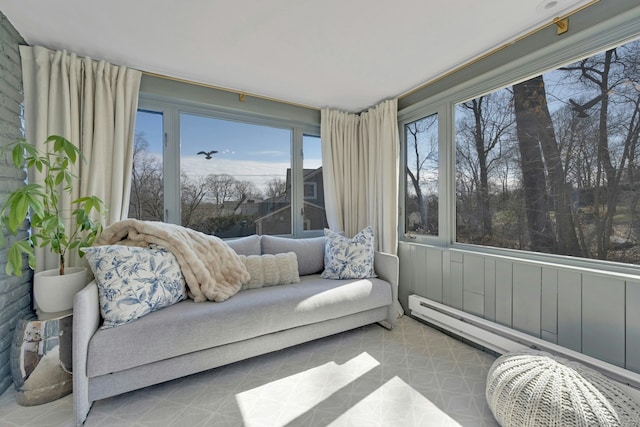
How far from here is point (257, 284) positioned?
231 centimetres

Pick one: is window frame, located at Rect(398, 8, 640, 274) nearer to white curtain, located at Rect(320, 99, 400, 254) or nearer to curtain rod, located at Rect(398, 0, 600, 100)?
curtain rod, located at Rect(398, 0, 600, 100)

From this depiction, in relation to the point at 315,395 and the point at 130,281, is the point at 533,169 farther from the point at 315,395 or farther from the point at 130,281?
the point at 130,281

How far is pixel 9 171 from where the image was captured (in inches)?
69.5

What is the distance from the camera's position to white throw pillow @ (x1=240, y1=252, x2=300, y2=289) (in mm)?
2328

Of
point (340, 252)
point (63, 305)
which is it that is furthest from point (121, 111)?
point (340, 252)

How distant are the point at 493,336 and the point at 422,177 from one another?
1.58m

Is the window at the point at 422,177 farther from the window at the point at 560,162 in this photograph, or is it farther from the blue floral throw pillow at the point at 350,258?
the blue floral throw pillow at the point at 350,258

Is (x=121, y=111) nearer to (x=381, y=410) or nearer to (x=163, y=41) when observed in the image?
(x=163, y=41)

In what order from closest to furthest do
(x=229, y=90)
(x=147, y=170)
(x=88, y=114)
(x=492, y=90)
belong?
(x=88, y=114), (x=492, y=90), (x=147, y=170), (x=229, y=90)

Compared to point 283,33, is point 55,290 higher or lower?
lower

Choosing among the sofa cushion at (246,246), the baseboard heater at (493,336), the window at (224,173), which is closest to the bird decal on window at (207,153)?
the window at (224,173)

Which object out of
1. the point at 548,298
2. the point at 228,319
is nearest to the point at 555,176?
the point at 548,298

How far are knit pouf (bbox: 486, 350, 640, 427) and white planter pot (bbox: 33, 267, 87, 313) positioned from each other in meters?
2.51

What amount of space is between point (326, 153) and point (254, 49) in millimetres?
1393
